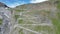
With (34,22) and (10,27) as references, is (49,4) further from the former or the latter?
(10,27)

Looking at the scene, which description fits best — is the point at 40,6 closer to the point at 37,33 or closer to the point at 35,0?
the point at 35,0

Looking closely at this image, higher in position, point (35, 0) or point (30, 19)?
point (35, 0)

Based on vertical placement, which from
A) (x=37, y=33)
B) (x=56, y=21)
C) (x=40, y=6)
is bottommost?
(x=37, y=33)

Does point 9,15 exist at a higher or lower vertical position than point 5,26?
higher

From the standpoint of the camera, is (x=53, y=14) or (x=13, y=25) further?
(x=13, y=25)

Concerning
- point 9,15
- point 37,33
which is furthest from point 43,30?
point 9,15

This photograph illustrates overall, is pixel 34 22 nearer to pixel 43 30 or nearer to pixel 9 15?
pixel 43 30

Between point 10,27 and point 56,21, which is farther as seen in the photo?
point 10,27

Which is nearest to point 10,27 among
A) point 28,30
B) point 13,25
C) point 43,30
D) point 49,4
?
point 13,25

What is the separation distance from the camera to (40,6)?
1.18 metres

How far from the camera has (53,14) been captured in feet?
3.57

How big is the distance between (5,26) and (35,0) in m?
0.37

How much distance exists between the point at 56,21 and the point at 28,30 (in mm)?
251

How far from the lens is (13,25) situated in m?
1.22
